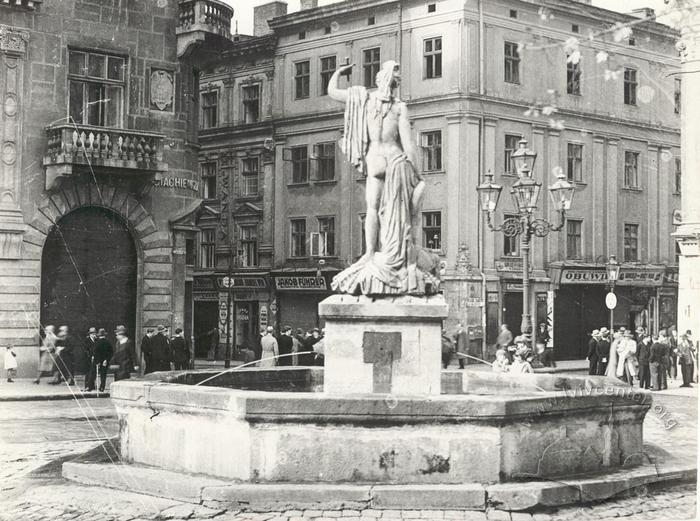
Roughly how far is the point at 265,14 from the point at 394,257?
38052 millimetres

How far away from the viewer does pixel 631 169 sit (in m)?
43.0

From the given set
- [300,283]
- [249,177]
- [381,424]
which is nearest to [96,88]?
[300,283]

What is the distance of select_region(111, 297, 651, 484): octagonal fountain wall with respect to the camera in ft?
30.5

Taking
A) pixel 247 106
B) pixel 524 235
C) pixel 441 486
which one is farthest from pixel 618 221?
pixel 441 486

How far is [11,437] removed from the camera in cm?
1472

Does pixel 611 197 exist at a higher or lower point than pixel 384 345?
higher

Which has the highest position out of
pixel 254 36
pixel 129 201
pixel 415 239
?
pixel 254 36

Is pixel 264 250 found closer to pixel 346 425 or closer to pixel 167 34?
pixel 167 34

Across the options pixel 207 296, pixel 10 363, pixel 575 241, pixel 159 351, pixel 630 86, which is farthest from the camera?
pixel 207 296

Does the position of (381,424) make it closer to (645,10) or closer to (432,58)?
(645,10)

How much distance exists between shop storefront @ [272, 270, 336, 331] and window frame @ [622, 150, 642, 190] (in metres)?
13.3

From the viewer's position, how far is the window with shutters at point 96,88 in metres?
27.1

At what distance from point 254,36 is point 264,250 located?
10131 mm

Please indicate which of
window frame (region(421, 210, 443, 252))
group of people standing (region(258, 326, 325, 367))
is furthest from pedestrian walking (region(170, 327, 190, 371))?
window frame (region(421, 210, 443, 252))
